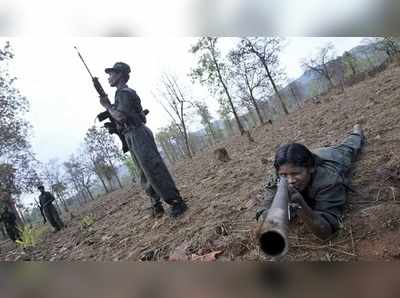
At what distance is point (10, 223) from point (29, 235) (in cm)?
19

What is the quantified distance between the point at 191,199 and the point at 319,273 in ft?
7.78

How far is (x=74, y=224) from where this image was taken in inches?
126

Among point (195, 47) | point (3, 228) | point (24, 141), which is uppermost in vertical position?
point (195, 47)

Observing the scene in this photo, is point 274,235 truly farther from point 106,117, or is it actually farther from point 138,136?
point 106,117

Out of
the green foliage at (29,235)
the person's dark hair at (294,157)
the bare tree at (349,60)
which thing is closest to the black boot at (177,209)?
the green foliage at (29,235)

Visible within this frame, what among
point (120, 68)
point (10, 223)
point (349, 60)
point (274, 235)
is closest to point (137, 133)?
point (120, 68)

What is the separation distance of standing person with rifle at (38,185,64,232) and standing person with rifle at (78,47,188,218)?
0.96 meters

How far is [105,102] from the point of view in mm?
2621

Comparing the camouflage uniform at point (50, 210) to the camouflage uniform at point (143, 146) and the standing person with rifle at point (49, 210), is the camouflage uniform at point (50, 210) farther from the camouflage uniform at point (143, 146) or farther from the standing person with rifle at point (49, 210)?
the camouflage uniform at point (143, 146)

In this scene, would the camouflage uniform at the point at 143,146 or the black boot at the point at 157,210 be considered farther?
the black boot at the point at 157,210

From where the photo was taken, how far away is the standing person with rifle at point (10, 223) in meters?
2.58

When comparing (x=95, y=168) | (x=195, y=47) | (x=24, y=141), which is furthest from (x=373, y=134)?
(x=195, y=47)

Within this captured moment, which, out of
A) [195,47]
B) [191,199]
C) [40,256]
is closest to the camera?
[40,256]

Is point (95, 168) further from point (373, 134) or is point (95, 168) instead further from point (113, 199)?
point (373, 134)
